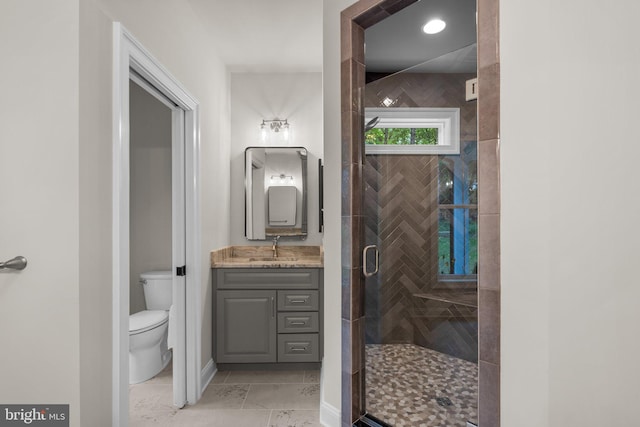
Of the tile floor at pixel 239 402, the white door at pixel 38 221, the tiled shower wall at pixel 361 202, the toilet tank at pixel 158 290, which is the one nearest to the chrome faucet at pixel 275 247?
the toilet tank at pixel 158 290

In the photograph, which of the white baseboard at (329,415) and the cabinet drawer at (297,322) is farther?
the cabinet drawer at (297,322)

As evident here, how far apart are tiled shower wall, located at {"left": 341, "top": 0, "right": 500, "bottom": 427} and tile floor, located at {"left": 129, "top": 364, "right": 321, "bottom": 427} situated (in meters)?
0.53

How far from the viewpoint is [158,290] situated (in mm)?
2834

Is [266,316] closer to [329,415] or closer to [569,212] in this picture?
[329,415]

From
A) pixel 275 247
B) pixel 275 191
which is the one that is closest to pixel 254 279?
pixel 275 247

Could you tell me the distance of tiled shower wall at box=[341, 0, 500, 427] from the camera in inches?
46.7

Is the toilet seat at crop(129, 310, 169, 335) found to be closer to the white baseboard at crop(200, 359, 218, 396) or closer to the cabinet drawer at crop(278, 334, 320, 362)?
the white baseboard at crop(200, 359, 218, 396)

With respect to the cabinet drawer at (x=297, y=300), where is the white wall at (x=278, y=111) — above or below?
above

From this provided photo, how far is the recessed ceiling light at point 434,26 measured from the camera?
237 cm

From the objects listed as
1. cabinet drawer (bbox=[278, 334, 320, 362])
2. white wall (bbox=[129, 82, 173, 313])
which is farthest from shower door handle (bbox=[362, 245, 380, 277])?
white wall (bbox=[129, 82, 173, 313])

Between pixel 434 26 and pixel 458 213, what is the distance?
4.77 feet

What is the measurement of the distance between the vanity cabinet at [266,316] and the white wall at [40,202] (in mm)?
1453

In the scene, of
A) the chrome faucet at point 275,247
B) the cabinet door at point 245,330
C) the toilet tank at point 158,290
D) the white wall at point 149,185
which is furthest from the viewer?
the chrome faucet at point 275,247

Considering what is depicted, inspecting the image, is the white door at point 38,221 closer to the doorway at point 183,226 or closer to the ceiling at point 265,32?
the doorway at point 183,226
